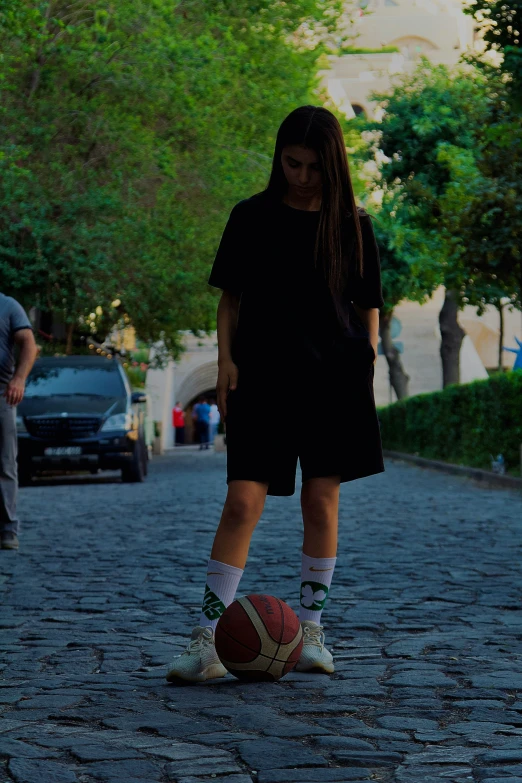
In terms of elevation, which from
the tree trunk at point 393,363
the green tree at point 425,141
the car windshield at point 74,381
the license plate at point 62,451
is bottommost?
the license plate at point 62,451

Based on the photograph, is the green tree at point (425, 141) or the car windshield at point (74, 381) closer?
the car windshield at point (74, 381)

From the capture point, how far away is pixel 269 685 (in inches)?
182

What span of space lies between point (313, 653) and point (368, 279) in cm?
133

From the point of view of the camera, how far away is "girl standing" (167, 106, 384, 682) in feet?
15.5

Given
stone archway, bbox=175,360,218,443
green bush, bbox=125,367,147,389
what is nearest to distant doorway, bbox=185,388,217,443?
stone archway, bbox=175,360,218,443

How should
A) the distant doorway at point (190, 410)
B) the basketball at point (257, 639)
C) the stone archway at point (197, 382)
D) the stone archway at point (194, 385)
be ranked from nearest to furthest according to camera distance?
the basketball at point (257, 639)
the stone archway at point (194, 385)
the stone archway at point (197, 382)
the distant doorway at point (190, 410)

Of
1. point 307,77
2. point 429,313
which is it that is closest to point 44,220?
point 307,77

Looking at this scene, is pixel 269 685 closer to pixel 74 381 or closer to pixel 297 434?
pixel 297 434

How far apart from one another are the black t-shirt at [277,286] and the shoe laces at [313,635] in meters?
→ 0.95

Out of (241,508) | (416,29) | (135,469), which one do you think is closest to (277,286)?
(241,508)

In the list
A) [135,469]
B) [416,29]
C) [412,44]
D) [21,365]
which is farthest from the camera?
[412,44]

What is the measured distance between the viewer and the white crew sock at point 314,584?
4.94m

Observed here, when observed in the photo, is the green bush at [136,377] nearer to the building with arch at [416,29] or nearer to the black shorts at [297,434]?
the black shorts at [297,434]

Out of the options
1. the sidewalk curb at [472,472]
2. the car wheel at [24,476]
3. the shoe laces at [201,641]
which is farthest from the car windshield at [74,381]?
the shoe laces at [201,641]
